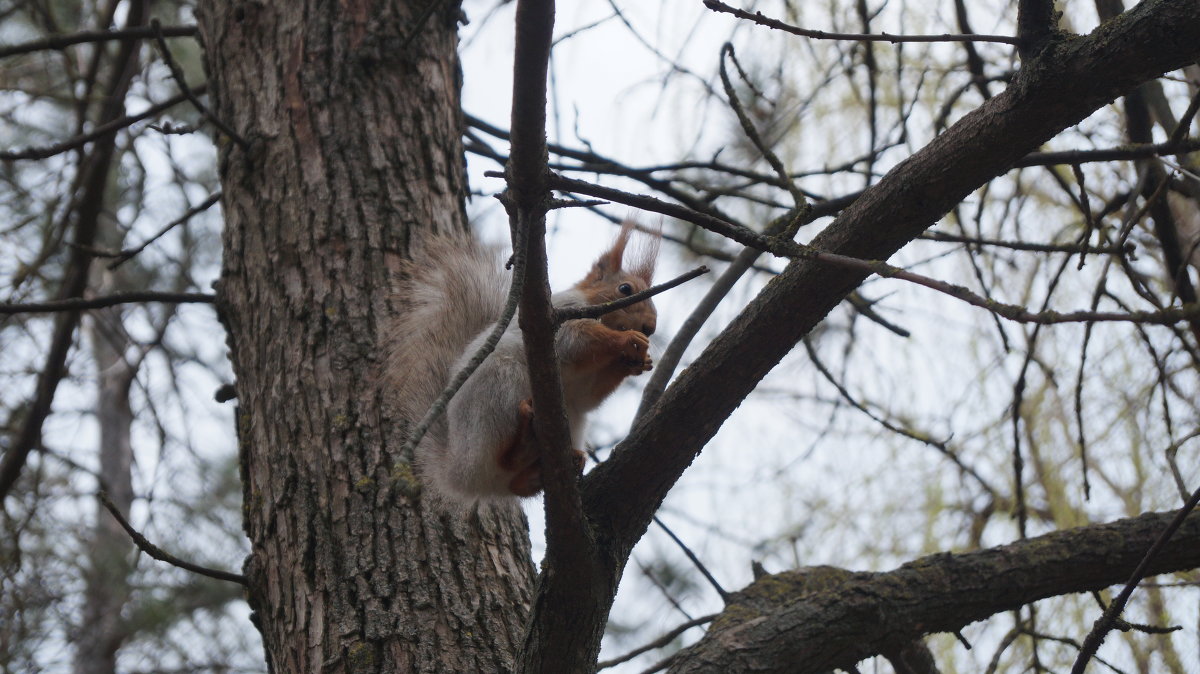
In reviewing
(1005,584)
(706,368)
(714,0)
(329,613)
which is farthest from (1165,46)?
(329,613)

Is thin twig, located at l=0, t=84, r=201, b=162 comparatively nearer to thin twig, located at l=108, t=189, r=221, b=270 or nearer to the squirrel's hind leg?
thin twig, located at l=108, t=189, r=221, b=270

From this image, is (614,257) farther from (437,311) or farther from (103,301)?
(103,301)

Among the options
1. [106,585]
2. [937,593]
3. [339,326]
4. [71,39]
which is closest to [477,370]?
[339,326]

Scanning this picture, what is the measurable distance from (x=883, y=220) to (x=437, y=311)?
2.86 ft

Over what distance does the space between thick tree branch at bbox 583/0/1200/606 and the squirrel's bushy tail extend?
1.66 ft

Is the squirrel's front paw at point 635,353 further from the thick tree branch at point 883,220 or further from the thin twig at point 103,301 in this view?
the thin twig at point 103,301

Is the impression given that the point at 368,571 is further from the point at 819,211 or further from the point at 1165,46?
the point at 1165,46

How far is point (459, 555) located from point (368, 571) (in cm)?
15

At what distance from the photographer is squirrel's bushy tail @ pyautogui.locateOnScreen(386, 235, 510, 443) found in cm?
184

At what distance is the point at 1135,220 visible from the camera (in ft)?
5.42

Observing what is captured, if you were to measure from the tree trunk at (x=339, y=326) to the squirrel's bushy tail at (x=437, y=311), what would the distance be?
0.04 metres

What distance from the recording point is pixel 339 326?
1933 millimetres

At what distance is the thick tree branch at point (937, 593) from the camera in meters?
1.56

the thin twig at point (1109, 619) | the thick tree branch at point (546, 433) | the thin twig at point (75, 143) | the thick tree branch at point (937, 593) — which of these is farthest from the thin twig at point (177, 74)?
the thin twig at point (1109, 619)
